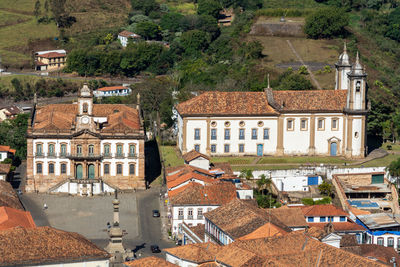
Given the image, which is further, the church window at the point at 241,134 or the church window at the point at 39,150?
the church window at the point at 241,134

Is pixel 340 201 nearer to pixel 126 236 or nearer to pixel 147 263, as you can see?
pixel 126 236

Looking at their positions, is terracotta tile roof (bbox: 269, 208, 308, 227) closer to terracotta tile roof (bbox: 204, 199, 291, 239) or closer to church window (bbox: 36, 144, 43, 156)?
terracotta tile roof (bbox: 204, 199, 291, 239)

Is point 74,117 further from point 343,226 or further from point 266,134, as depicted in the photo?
point 343,226

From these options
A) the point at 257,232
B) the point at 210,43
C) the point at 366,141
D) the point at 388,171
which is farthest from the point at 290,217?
the point at 210,43

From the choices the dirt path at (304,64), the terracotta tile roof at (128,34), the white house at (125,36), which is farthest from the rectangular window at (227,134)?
the terracotta tile roof at (128,34)

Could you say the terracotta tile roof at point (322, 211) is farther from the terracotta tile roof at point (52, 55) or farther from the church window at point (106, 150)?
the terracotta tile roof at point (52, 55)

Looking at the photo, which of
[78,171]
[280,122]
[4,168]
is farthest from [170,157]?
[4,168]

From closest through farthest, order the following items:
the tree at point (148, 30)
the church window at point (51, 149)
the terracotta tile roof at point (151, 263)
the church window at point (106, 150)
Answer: the terracotta tile roof at point (151, 263), the church window at point (51, 149), the church window at point (106, 150), the tree at point (148, 30)
